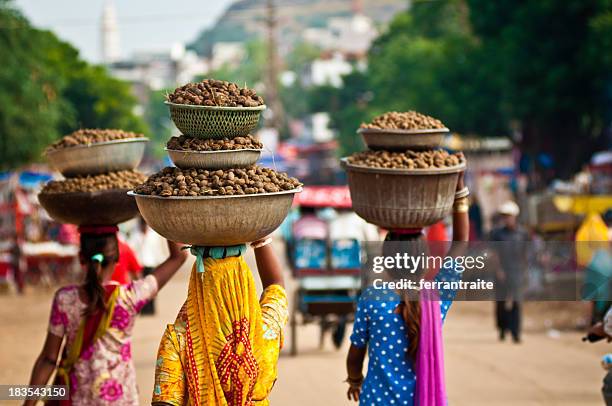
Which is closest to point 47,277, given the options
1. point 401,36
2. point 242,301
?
point 242,301

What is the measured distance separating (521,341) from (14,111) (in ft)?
61.0

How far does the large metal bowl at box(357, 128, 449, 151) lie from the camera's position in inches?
205

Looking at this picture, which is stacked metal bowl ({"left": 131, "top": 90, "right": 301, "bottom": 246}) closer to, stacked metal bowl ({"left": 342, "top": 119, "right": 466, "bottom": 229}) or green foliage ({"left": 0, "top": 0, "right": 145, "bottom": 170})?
stacked metal bowl ({"left": 342, "top": 119, "right": 466, "bottom": 229})

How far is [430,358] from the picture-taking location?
4.86 metres

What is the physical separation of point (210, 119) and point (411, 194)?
4.30ft

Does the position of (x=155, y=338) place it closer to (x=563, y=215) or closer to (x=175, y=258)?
(x=175, y=258)

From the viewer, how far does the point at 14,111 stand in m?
28.6

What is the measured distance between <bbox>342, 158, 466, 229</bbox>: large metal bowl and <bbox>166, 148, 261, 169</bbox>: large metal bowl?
1122mm

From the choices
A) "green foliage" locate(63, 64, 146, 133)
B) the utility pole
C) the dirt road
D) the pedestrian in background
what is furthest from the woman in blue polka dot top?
the utility pole

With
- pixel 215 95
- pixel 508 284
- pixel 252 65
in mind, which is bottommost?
pixel 508 284

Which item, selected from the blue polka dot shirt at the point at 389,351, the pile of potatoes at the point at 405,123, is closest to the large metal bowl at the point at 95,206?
the pile of potatoes at the point at 405,123

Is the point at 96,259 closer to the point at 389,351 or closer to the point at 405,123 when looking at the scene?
the point at 389,351

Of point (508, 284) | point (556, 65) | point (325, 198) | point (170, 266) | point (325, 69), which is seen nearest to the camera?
point (170, 266)

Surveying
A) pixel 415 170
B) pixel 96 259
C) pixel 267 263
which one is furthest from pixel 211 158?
pixel 96 259
